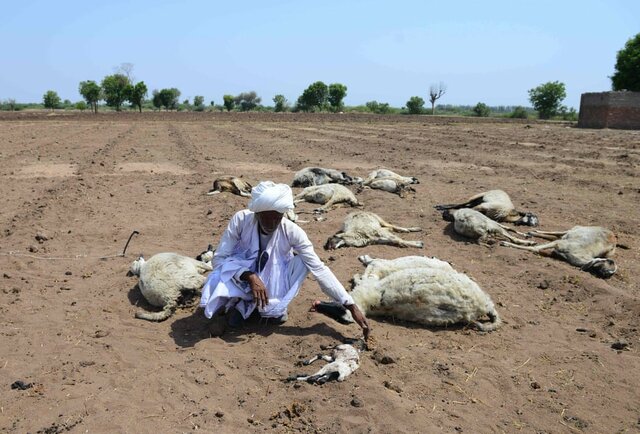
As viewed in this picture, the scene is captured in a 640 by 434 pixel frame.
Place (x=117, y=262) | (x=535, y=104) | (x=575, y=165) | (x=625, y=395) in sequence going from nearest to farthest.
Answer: (x=625, y=395), (x=117, y=262), (x=575, y=165), (x=535, y=104)

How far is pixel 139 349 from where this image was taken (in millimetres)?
4656

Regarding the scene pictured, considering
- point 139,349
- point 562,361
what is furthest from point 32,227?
point 562,361

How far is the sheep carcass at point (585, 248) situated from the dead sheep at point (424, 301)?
230cm

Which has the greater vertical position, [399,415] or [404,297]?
[404,297]

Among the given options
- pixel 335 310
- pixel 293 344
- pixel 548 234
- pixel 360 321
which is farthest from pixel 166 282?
pixel 548 234

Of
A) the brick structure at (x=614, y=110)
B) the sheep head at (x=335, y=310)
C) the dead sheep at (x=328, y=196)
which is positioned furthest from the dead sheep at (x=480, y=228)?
the brick structure at (x=614, y=110)

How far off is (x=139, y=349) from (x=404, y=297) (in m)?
2.53

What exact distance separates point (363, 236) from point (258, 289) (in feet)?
10.3

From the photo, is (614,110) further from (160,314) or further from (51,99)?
(51,99)

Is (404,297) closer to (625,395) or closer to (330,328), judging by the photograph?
(330,328)

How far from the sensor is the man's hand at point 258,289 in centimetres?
473

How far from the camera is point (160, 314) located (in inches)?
206

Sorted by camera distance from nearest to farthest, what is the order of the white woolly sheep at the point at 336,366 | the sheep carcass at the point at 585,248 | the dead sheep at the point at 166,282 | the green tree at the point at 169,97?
the white woolly sheep at the point at 336,366 → the dead sheep at the point at 166,282 → the sheep carcass at the point at 585,248 → the green tree at the point at 169,97

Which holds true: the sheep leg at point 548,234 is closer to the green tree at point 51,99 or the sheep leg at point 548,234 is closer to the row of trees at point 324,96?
the row of trees at point 324,96
